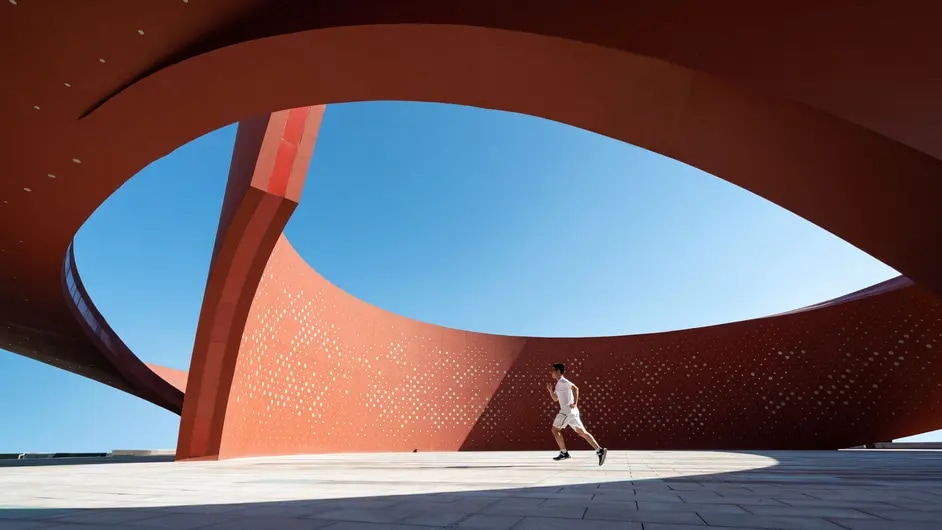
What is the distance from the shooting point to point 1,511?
182 centimetres

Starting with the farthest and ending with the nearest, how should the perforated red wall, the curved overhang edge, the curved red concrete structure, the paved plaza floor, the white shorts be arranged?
the perforated red wall, the curved overhang edge, the white shorts, the curved red concrete structure, the paved plaza floor

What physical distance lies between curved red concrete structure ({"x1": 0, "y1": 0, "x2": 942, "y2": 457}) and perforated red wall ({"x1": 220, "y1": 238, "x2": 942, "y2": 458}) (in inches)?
191

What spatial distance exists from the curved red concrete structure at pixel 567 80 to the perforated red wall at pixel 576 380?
486cm

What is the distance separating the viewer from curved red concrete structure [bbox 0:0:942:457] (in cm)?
249

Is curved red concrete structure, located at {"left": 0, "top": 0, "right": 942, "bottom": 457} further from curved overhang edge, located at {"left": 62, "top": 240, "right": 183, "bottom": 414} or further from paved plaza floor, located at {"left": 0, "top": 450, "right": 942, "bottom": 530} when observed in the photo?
curved overhang edge, located at {"left": 62, "top": 240, "right": 183, "bottom": 414}

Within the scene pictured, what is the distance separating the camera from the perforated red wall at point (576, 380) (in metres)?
9.32

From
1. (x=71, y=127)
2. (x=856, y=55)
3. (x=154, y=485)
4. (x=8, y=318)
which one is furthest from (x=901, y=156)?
(x=8, y=318)

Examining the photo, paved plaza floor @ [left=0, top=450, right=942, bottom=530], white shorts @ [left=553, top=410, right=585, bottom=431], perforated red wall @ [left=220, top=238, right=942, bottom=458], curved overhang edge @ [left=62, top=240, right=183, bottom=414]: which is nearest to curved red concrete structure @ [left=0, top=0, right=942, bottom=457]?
paved plaza floor @ [left=0, top=450, right=942, bottom=530]

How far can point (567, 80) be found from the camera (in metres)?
3.11

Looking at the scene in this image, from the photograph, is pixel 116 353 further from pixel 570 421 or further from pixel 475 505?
pixel 475 505

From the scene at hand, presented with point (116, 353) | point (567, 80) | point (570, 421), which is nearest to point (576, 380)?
point (570, 421)

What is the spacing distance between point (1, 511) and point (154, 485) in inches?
45.2

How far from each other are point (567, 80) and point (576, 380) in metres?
11.7

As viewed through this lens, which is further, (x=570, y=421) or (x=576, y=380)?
(x=576, y=380)
